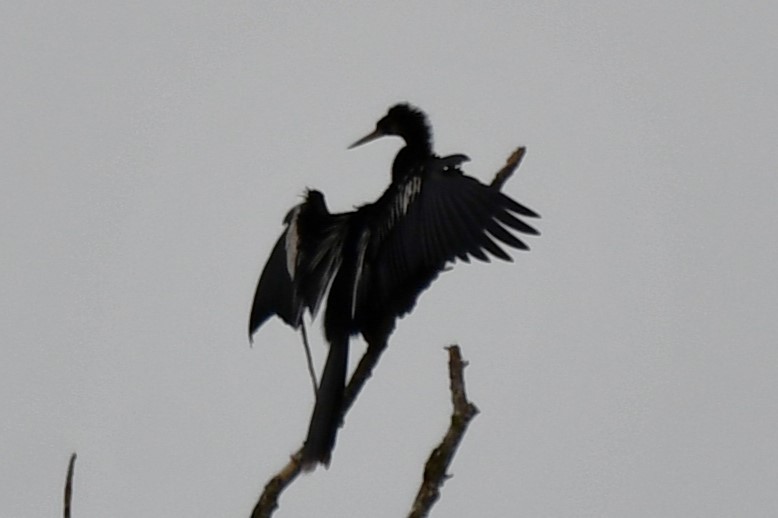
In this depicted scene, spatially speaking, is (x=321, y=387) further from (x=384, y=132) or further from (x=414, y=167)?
(x=384, y=132)

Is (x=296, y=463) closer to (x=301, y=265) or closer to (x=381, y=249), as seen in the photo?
(x=381, y=249)

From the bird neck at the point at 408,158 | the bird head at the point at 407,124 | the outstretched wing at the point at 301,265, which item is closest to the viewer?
the outstretched wing at the point at 301,265

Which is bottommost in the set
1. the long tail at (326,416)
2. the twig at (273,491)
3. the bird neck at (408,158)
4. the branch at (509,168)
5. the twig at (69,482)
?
the twig at (69,482)

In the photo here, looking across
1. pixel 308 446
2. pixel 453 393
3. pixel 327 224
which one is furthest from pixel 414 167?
pixel 453 393

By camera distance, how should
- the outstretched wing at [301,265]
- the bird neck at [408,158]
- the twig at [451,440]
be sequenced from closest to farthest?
1. the twig at [451,440]
2. the outstretched wing at [301,265]
3. the bird neck at [408,158]

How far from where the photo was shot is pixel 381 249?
217 inches

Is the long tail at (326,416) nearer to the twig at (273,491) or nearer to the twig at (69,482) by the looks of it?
the twig at (273,491)

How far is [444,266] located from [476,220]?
0.77ft

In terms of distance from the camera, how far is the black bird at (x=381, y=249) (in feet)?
17.4

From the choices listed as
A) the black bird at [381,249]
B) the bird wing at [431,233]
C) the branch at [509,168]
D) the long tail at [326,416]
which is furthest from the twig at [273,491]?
the branch at [509,168]

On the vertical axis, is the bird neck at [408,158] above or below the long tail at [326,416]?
above

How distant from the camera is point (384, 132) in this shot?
6957 mm

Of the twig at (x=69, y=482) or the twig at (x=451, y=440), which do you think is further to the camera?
the twig at (x=451, y=440)

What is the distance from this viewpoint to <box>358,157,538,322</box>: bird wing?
531cm
